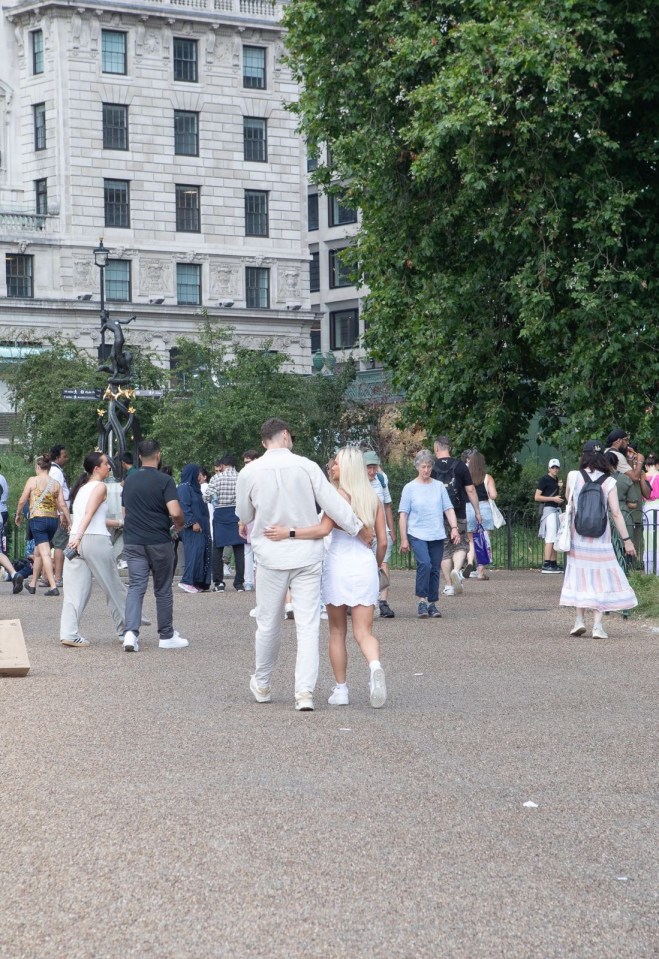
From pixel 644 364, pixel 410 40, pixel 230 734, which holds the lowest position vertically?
pixel 230 734

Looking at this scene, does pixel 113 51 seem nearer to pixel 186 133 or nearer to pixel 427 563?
pixel 186 133

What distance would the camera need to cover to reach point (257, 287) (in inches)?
3022

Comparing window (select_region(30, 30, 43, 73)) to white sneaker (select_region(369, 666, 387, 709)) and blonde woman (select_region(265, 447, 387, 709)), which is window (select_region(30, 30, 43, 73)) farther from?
white sneaker (select_region(369, 666, 387, 709))

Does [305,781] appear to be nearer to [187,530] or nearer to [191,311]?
[187,530]

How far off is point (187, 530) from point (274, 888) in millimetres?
17320

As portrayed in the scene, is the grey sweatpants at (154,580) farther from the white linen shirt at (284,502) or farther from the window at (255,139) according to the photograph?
the window at (255,139)

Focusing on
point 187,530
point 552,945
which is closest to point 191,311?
point 187,530

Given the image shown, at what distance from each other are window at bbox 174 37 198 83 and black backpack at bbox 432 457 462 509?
56.9 m

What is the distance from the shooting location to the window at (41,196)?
237 feet

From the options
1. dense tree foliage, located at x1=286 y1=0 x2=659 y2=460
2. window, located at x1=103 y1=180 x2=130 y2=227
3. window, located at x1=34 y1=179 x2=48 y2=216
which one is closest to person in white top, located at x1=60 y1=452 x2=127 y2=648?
dense tree foliage, located at x1=286 y1=0 x2=659 y2=460

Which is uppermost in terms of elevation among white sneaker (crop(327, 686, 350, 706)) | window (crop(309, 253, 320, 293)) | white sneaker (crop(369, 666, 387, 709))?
window (crop(309, 253, 320, 293))

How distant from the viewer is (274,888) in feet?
19.2

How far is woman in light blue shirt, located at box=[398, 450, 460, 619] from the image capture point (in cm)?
1777

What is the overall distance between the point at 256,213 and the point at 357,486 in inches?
2638
